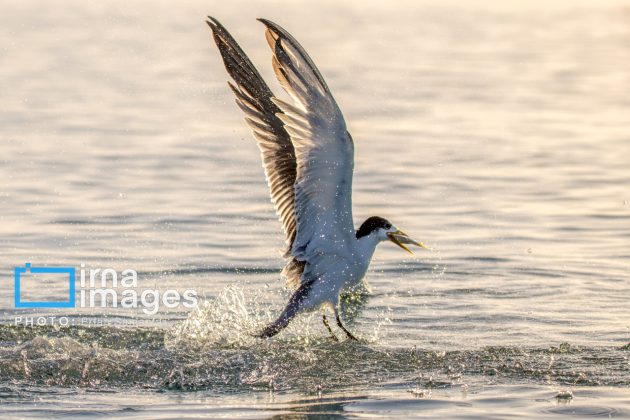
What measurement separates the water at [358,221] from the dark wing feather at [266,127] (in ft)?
2.86

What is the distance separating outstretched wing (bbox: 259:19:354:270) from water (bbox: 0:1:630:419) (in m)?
0.97

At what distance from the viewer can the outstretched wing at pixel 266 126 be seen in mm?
11047

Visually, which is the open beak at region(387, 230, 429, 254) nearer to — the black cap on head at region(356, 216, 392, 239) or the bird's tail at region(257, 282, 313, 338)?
the black cap on head at region(356, 216, 392, 239)

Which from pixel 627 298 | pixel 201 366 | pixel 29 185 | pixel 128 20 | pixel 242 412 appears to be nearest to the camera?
pixel 242 412

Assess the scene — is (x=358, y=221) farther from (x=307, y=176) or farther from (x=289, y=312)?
(x=307, y=176)

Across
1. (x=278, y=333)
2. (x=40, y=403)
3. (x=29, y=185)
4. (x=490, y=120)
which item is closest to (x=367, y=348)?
(x=278, y=333)

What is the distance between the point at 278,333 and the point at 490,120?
39.3ft

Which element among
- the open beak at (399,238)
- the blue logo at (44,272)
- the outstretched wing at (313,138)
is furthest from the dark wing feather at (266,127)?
the blue logo at (44,272)

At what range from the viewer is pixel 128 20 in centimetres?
3675

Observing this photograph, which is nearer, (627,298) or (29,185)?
(627,298)

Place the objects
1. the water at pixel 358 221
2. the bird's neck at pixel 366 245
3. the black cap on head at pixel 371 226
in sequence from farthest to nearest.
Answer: the black cap on head at pixel 371 226 → the bird's neck at pixel 366 245 → the water at pixel 358 221

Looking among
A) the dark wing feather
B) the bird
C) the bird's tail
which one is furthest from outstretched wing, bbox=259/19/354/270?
the dark wing feather

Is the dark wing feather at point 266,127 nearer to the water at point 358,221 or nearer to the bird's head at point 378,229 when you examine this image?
the bird's head at point 378,229

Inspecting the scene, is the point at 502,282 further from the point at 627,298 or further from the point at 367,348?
the point at 367,348
